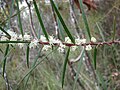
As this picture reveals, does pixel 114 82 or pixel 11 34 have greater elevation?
pixel 11 34

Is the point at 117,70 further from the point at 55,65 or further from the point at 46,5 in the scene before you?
the point at 46,5

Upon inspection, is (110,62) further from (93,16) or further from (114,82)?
(93,16)

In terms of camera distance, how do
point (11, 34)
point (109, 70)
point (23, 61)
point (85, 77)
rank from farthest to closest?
point (109, 70), point (23, 61), point (85, 77), point (11, 34)

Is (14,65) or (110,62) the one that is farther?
(110,62)

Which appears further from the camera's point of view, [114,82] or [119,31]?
[119,31]

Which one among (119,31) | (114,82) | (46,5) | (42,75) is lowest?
Answer: (114,82)

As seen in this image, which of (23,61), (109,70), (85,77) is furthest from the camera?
(109,70)

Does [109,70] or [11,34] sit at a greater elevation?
[11,34]

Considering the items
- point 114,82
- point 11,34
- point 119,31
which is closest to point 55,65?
point 114,82

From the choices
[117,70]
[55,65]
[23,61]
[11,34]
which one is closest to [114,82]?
[117,70]
